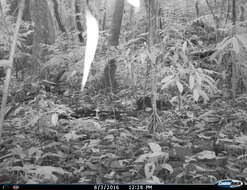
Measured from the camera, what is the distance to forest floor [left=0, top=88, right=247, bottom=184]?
127 cm

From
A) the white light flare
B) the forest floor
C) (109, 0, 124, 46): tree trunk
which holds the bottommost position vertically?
the forest floor

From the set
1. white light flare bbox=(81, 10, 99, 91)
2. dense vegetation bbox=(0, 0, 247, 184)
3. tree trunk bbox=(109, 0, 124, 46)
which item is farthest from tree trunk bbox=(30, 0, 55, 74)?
white light flare bbox=(81, 10, 99, 91)

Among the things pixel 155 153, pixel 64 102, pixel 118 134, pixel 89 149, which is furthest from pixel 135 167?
pixel 64 102

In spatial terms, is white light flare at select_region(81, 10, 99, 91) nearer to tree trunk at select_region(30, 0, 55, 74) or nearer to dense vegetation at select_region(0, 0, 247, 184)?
dense vegetation at select_region(0, 0, 247, 184)

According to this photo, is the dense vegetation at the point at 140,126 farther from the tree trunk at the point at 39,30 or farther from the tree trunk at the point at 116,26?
the tree trunk at the point at 116,26

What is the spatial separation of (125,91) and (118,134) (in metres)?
1.15

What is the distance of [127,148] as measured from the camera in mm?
1624

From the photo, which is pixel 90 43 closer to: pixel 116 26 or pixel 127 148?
pixel 127 148

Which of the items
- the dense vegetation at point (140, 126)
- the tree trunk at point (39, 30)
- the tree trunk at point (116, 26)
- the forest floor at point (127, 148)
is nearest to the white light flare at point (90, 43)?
the dense vegetation at point (140, 126)

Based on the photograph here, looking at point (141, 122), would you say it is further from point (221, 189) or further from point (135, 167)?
point (221, 189)

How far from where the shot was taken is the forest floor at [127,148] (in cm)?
127

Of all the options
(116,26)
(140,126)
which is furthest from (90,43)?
(116,26)

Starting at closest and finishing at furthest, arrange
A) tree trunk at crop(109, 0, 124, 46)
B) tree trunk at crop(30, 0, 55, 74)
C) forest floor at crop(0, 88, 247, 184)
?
forest floor at crop(0, 88, 247, 184) < tree trunk at crop(30, 0, 55, 74) < tree trunk at crop(109, 0, 124, 46)

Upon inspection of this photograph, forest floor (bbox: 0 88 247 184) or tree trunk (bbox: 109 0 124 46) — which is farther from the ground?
tree trunk (bbox: 109 0 124 46)
